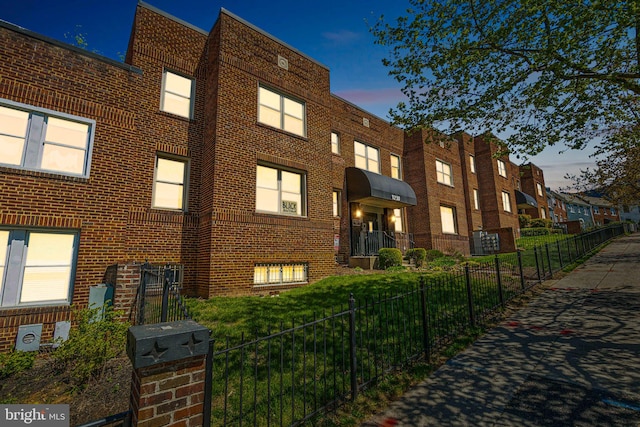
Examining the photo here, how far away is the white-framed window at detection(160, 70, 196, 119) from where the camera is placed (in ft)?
33.9

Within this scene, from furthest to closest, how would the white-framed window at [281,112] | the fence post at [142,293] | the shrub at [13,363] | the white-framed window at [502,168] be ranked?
the white-framed window at [502,168] < the white-framed window at [281,112] < the fence post at [142,293] < the shrub at [13,363]

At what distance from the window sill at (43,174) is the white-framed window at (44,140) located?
0.11m

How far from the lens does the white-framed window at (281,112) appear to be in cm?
1120

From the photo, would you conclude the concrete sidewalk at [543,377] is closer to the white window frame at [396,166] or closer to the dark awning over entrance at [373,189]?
the dark awning over entrance at [373,189]

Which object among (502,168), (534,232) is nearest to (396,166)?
(502,168)

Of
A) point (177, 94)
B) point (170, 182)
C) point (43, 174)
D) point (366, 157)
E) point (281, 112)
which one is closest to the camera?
point (43, 174)

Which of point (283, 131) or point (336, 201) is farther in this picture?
point (336, 201)

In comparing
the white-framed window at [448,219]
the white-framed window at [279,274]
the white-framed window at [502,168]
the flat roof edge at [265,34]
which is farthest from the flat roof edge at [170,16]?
the white-framed window at [502,168]

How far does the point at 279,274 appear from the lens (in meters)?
10.2

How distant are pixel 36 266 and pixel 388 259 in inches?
466

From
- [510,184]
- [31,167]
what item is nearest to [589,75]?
[31,167]

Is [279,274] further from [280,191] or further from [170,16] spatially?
[170,16]

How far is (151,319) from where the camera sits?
228 inches

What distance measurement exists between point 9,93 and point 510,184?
3346 cm
